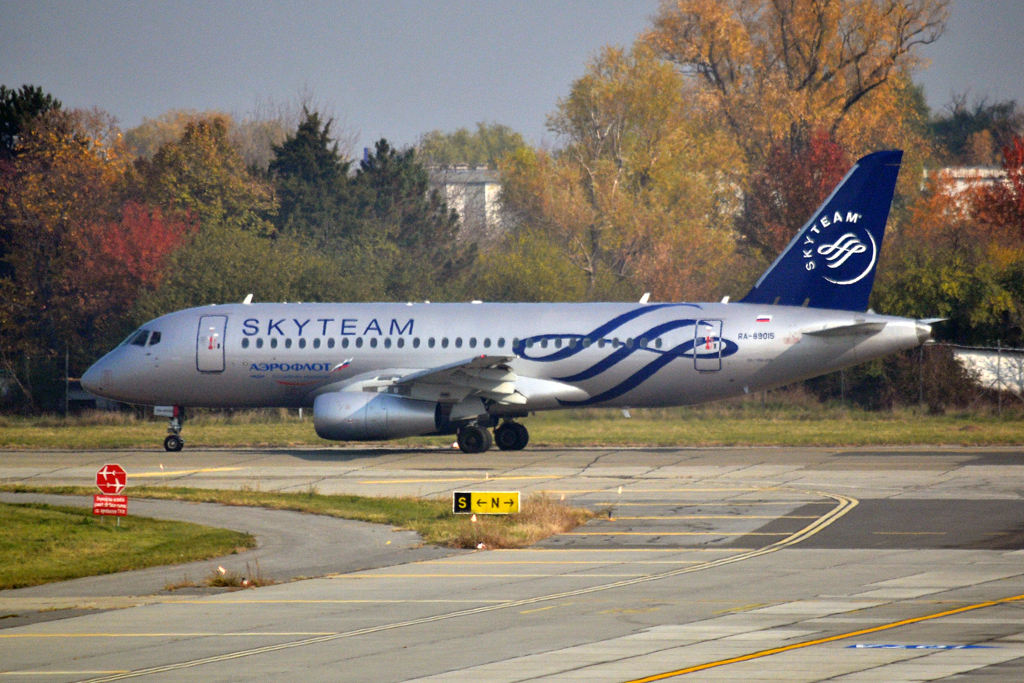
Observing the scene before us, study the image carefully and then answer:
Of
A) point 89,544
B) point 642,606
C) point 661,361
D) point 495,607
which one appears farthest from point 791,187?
point 495,607

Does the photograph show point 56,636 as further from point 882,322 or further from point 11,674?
point 882,322

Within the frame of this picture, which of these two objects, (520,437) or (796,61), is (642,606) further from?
(796,61)

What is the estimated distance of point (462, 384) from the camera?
32406 mm

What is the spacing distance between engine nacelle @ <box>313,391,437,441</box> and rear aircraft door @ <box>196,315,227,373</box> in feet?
13.6

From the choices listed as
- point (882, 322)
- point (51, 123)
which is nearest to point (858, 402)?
point (882, 322)

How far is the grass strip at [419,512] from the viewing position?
19.0 metres

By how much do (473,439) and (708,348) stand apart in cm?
678

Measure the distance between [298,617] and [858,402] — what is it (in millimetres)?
35477

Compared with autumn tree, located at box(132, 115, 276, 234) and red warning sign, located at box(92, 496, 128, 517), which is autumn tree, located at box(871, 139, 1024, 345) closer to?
autumn tree, located at box(132, 115, 276, 234)

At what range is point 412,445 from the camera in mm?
37688

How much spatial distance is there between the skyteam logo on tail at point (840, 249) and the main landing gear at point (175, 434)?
18.2 metres

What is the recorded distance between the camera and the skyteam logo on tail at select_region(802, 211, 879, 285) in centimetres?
3309

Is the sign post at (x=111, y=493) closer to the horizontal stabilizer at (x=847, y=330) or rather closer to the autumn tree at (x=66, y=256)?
the horizontal stabilizer at (x=847, y=330)

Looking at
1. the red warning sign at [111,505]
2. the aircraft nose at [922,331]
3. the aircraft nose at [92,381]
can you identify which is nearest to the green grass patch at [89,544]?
the red warning sign at [111,505]
